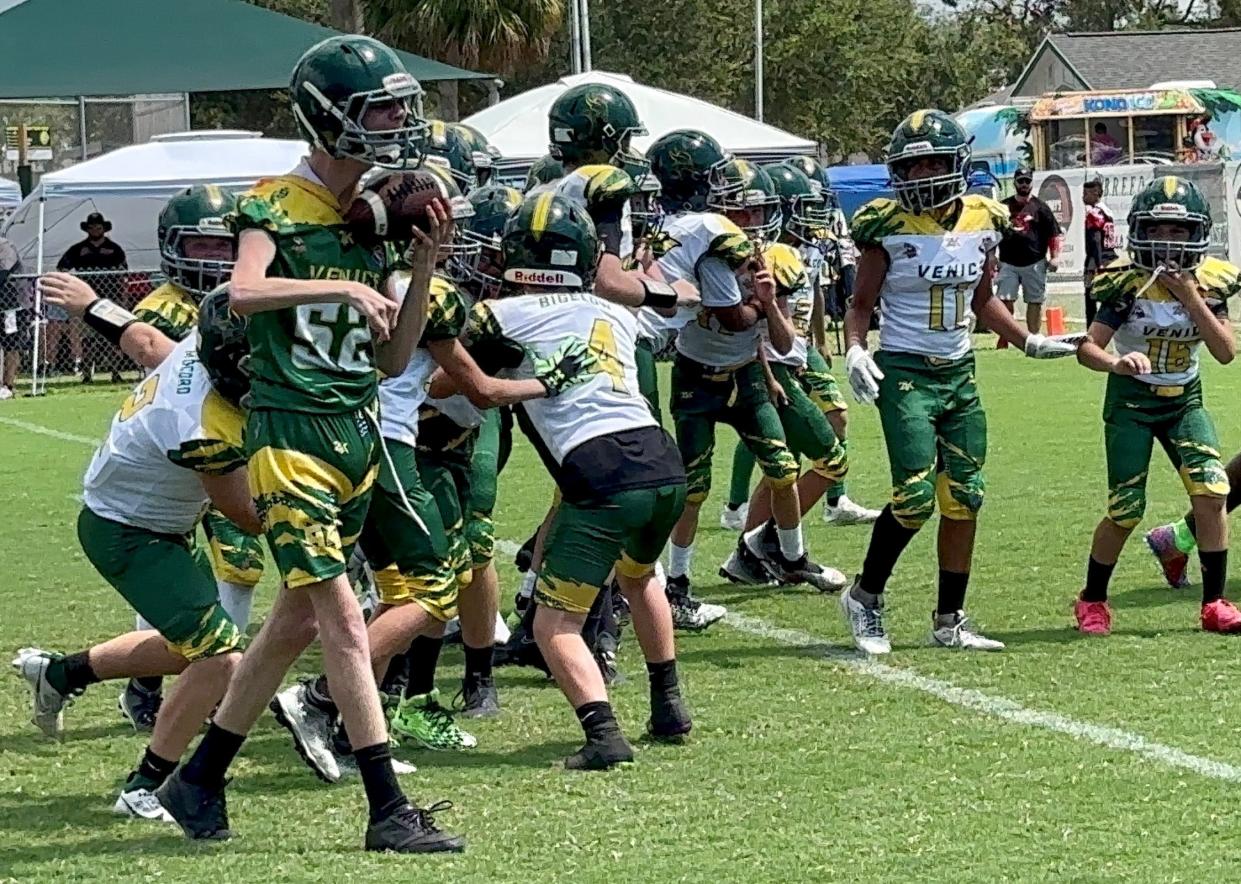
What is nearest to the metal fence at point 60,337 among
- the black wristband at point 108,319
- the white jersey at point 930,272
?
the white jersey at point 930,272

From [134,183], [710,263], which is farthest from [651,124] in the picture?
[710,263]

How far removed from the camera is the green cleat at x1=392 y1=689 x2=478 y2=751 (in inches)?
244

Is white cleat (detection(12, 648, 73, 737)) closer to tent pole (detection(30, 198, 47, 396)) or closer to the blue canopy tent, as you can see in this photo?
tent pole (detection(30, 198, 47, 396))

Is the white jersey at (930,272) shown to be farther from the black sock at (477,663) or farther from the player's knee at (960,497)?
the black sock at (477,663)

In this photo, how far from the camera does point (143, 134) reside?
101ft

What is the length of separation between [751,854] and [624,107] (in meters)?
3.75

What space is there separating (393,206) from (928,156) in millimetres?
3069

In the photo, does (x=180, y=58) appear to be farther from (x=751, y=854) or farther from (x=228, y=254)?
(x=751, y=854)

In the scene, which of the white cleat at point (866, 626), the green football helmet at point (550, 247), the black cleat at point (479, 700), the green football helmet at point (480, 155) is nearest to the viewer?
the green football helmet at point (550, 247)

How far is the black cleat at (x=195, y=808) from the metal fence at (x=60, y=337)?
15339 mm

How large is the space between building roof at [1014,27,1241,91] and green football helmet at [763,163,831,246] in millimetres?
43296

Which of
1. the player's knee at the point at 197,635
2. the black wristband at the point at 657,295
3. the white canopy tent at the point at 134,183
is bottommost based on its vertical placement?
the player's knee at the point at 197,635

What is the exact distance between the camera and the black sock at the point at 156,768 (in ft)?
17.7

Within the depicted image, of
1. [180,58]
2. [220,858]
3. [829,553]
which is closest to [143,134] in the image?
[180,58]
